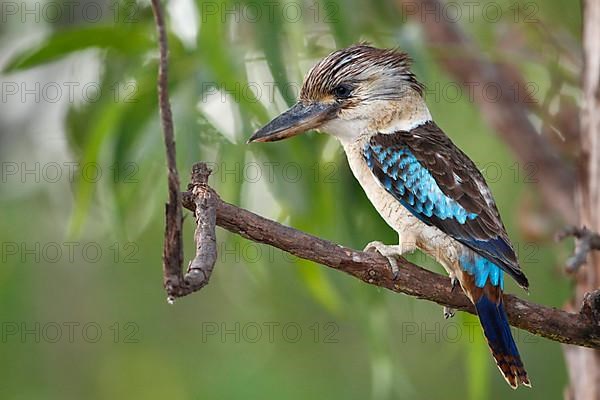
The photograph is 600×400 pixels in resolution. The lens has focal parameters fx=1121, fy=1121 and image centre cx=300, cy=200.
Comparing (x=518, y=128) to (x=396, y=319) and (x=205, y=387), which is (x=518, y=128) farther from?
(x=205, y=387)

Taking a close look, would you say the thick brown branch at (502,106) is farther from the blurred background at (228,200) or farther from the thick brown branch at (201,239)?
the thick brown branch at (201,239)

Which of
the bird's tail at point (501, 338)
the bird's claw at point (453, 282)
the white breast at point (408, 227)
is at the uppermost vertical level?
the white breast at point (408, 227)

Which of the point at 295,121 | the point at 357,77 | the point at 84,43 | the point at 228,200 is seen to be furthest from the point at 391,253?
the point at 84,43

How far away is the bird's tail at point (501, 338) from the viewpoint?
2.60 m

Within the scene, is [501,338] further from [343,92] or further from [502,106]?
[502,106]

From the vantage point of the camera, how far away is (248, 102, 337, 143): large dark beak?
2912mm

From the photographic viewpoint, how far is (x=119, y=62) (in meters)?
4.25

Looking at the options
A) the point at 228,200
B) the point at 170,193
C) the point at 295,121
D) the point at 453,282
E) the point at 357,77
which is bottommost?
the point at 453,282

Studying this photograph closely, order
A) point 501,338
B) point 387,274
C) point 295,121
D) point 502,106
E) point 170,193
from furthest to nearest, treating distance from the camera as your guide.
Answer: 1. point 502,106
2. point 295,121
3. point 501,338
4. point 387,274
5. point 170,193

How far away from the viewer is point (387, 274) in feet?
8.13

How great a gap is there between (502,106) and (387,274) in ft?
7.93

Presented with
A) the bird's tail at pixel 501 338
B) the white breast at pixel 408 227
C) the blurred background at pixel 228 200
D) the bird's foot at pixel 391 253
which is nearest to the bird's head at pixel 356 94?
the white breast at pixel 408 227

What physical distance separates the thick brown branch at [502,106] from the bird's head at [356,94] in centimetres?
131

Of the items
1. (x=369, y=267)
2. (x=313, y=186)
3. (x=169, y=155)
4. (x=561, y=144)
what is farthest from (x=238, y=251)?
(x=169, y=155)
